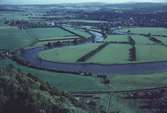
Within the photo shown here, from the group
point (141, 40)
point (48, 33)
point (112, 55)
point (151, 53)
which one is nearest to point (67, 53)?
point (112, 55)

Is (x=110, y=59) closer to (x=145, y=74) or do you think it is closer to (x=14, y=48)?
(x=145, y=74)

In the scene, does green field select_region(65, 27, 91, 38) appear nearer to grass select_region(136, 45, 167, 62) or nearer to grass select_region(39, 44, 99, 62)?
grass select_region(39, 44, 99, 62)

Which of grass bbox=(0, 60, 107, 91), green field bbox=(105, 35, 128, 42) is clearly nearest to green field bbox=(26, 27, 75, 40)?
green field bbox=(105, 35, 128, 42)

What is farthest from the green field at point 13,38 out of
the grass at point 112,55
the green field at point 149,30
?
the green field at point 149,30

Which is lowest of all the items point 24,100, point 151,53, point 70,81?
point 70,81

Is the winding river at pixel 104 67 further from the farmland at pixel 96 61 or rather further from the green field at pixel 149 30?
the green field at pixel 149 30

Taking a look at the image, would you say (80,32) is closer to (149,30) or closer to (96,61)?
(149,30)
